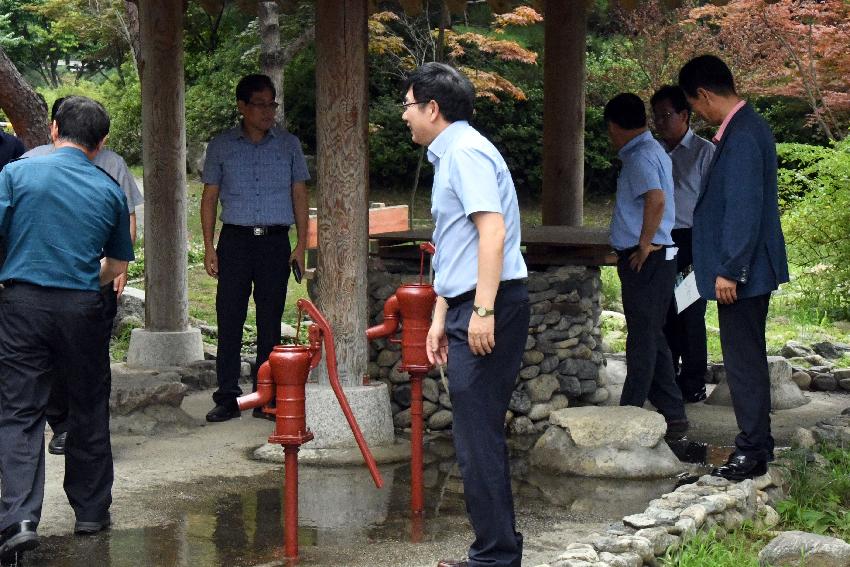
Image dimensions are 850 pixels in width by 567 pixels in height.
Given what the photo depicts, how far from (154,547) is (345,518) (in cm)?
84

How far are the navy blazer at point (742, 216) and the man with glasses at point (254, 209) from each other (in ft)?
8.48

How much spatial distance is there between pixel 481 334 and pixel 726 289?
5.94 feet

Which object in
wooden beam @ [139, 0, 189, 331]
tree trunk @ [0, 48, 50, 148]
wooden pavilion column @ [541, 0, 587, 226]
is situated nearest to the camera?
wooden beam @ [139, 0, 189, 331]

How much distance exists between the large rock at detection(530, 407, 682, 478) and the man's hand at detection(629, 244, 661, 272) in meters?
0.82

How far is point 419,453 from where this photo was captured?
17.8ft

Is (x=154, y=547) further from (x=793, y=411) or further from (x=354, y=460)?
(x=793, y=411)

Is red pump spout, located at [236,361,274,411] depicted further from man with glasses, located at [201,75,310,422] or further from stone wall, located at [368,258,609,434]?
stone wall, located at [368,258,609,434]

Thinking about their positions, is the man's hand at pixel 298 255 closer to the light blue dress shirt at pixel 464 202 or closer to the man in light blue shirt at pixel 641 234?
the man in light blue shirt at pixel 641 234

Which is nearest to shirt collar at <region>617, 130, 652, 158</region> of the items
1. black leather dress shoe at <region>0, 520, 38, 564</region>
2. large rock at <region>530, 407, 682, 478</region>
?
large rock at <region>530, 407, 682, 478</region>

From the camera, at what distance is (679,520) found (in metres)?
4.73

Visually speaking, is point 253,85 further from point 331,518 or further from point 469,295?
point 469,295

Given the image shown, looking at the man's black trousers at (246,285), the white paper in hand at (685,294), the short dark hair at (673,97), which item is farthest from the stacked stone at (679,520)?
the man's black trousers at (246,285)

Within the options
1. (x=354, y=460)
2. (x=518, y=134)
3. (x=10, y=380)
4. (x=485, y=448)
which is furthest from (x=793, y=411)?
(x=518, y=134)

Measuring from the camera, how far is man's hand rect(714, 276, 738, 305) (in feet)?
17.6
